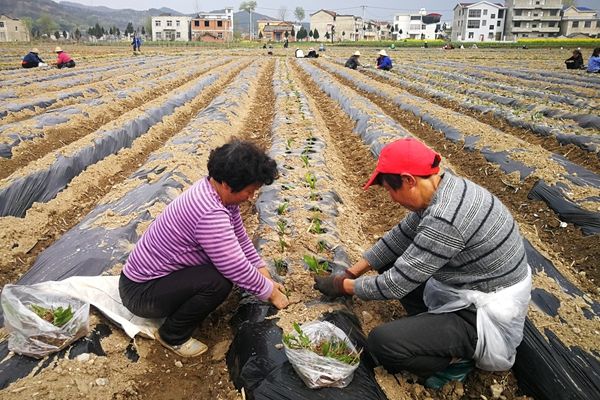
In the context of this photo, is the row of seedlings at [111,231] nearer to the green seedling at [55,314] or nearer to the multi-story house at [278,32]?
the green seedling at [55,314]

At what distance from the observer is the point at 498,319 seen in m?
2.34

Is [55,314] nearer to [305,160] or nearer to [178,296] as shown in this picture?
[178,296]

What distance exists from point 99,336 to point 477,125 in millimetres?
7579

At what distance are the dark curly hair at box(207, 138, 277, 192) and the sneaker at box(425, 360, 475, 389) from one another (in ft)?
5.16

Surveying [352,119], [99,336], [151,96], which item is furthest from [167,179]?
[151,96]

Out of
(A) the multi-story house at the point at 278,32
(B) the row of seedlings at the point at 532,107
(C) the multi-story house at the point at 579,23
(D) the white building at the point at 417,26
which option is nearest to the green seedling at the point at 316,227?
(B) the row of seedlings at the point at 532,107

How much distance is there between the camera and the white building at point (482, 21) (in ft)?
256

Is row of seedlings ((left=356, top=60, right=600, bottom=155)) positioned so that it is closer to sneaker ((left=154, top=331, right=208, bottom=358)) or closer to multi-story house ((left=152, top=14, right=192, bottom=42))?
sneaker ((left=154, top=331, right=208, bottom=358))

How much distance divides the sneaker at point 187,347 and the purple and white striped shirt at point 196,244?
482mm

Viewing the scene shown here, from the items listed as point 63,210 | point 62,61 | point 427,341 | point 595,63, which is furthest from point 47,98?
point 595,63

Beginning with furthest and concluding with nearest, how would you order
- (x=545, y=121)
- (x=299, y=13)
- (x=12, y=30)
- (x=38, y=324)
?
(x=299, y=13) → (x=12, y=30) → (x=545, y=121) → (x=38, y=324)

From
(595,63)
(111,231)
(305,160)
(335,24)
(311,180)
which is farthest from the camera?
(335,24)

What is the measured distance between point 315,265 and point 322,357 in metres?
1.21

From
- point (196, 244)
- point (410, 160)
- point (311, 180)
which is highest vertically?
point (410, 160)
